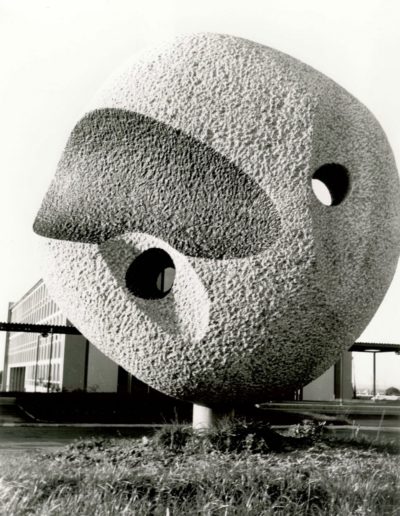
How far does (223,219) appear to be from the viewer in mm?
6012

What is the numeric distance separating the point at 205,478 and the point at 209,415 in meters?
1.96

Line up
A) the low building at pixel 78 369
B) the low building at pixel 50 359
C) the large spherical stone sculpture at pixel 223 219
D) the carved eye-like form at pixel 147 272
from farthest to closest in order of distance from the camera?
1. the low building at pixel 50 359
2. the low building at pixel 78 369
3. the carved eye-like form at pixel 147 272
4. the large spherical stone sculpture at pixel 223 219

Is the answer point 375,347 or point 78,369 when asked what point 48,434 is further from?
point 78,369

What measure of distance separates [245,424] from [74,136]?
10.9ft

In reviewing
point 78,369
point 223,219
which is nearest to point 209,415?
point 223,219

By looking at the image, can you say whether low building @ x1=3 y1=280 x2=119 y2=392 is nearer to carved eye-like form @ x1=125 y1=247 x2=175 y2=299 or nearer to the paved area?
the paved area

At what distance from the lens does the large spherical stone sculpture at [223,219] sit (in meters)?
5.97

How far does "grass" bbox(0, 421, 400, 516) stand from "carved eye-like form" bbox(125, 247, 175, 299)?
4.42 ft

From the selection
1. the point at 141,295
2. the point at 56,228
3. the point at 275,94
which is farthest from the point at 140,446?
the point at 275,94

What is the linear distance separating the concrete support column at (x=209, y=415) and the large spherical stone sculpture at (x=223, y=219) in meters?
0.35

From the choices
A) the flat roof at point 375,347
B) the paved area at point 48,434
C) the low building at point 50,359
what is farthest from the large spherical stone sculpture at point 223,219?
the flat roof at point 375,347

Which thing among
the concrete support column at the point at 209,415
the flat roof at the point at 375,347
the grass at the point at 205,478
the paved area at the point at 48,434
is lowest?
the paved area at the point at 48,434

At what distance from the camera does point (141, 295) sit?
6441 millimetres

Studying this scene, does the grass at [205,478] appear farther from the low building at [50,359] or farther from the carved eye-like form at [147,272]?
the low building at [50,359]
